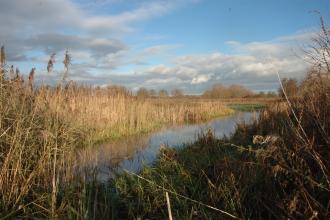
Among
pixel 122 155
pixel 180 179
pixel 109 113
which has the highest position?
pixel 109 113

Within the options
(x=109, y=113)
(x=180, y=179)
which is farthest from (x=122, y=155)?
(x=109, y=113)

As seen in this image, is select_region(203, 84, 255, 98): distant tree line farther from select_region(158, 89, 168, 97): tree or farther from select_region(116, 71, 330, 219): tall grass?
select_region(116, 71, 330, 219): tall grass

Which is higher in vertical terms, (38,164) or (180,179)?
(38,164)

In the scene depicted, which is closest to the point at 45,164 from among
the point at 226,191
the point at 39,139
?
the point at 39,139

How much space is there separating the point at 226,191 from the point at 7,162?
2.62 m

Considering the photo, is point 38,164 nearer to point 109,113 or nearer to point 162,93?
point 109,113

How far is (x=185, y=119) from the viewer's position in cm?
2241

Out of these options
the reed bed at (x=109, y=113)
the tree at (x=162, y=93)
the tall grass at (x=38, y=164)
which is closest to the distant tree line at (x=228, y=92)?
the tree at (x=162, y=93)

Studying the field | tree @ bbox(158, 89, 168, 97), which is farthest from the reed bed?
tree @ bbox(158, 89, 168, 97)

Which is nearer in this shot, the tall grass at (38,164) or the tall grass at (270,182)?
the tall grass at (270,182)

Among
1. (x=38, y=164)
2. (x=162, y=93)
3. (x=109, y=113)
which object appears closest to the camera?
(x=38, y=164)

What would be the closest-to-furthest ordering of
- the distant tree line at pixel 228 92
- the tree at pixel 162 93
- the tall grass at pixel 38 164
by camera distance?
the tall grass at pixel 38 164 → the tree at pixel 162 93 → the distant tree line at pixel 228 92

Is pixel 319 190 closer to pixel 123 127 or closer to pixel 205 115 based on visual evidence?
pixel 123 127

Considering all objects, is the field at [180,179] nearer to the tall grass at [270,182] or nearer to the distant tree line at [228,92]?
the tall grass at [270,182]
